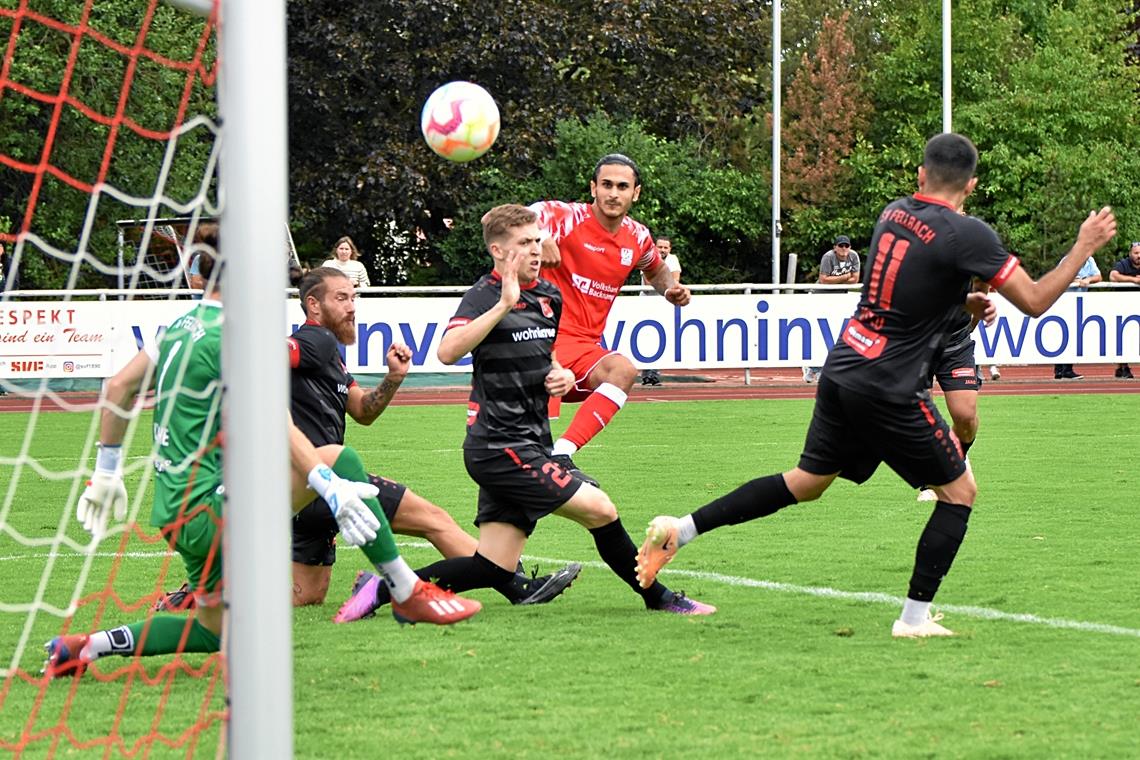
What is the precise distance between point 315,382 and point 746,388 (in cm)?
1503

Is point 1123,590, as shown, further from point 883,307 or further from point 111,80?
point 111,80

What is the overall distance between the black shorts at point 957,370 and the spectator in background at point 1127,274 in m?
12.6

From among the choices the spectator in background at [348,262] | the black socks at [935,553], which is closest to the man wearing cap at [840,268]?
the spectator in background at [348,262]

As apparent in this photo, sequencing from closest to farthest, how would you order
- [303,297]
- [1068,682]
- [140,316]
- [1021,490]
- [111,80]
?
[1068,682], [303,297], [1021,490], [140,316], [111,80]

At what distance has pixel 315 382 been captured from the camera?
7348 mm

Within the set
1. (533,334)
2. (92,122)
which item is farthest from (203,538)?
(92,122)

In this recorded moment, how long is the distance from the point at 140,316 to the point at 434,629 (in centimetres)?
1346

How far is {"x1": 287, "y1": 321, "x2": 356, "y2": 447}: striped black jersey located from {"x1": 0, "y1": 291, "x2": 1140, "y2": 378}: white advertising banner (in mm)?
11560

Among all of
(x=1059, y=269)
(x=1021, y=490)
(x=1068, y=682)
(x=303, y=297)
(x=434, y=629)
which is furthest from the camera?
(x=1021, y=490)

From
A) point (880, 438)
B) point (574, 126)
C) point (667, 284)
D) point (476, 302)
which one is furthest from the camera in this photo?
point (574, 126)

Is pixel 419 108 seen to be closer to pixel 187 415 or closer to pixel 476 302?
pixel 476 302

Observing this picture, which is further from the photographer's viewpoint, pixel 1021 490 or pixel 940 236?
pixel 1021 490

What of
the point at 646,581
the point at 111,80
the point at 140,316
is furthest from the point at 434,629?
the point at 111,80

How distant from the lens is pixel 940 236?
20.8ft
